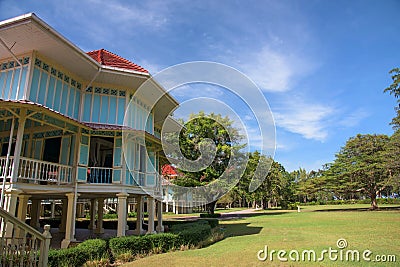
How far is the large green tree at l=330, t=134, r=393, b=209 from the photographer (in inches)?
1444

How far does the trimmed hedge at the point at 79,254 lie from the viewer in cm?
829

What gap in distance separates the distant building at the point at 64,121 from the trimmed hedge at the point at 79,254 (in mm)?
2568

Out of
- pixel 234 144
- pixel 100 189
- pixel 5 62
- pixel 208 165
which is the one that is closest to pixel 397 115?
pixel 234 144

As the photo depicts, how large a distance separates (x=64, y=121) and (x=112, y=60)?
16.8 feet

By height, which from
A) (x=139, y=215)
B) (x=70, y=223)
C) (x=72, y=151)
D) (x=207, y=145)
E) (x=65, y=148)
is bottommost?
(x=70, y=223)

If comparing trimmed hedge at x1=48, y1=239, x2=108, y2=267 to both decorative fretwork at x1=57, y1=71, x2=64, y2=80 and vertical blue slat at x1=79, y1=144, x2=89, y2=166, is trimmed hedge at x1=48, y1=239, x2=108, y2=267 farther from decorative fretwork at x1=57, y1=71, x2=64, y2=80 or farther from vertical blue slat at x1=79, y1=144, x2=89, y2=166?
decorative fretwork at x1=57, y1=71, x2=64, y2=80

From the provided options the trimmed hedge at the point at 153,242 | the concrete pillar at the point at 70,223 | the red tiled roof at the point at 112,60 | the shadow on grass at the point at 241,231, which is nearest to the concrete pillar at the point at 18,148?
the concrete pillar at the point at 70,223

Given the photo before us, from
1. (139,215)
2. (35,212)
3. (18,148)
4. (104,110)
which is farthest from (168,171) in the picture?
(18,148)

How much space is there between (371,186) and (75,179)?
38677 mm

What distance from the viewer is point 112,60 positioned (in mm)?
15336

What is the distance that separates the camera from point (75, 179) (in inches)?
488

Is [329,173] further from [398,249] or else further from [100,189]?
[100,189]

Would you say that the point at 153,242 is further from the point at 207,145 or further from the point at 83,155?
the point at 207,145

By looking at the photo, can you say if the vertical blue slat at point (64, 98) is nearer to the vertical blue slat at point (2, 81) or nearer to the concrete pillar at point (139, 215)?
the vertical blue slat at point (2, 81)
